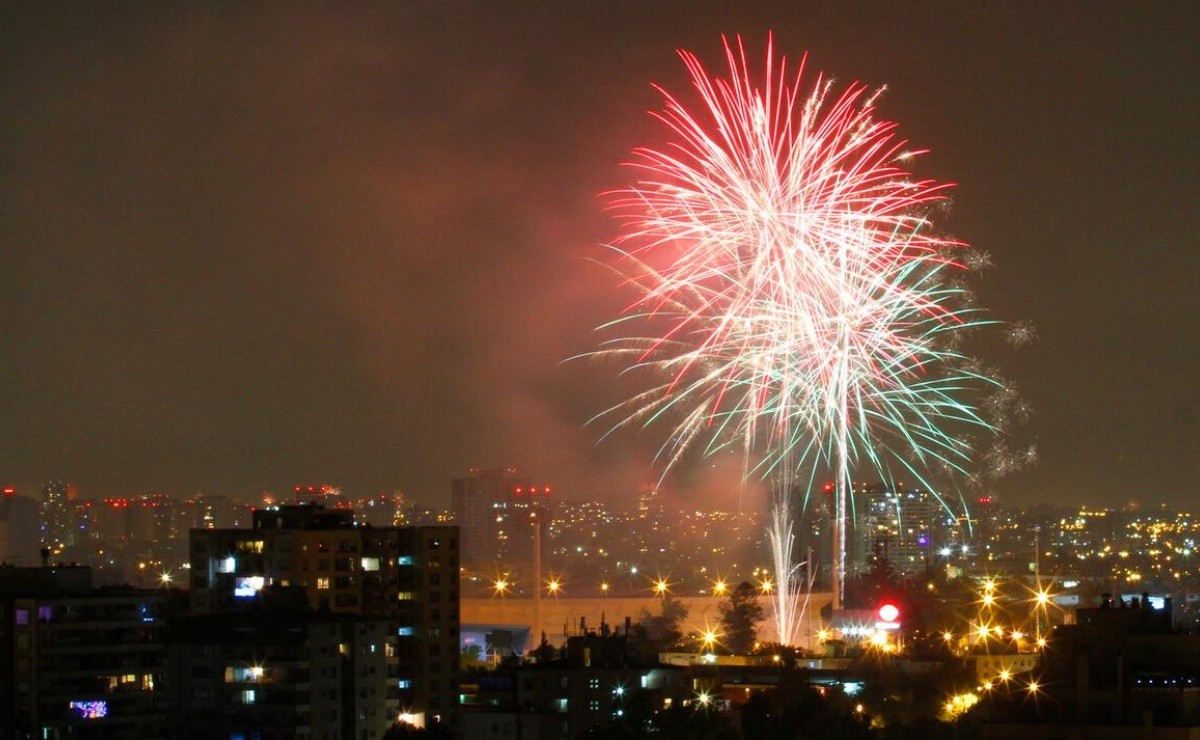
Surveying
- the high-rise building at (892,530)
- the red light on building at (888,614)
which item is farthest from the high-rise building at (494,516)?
the red light on building at (888,614)

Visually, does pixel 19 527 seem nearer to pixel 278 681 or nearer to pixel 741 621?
pixel 741 621

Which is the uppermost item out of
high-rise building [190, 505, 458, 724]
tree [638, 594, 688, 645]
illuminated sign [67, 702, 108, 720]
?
high-rise building [190, 505, 458, 724]

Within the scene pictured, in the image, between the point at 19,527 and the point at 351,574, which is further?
the point at 19,527

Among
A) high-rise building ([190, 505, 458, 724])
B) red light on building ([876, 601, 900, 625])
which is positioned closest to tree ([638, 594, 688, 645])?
red light on building ([876, 601, 900, 625])

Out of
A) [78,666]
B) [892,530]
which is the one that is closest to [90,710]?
[78,666]

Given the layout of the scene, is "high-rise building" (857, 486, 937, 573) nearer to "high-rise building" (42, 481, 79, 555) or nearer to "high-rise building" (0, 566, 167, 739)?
"high-rise building" (42, 481, 79, 555)

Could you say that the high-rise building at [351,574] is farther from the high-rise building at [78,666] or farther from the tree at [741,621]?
the tree at [741,621]

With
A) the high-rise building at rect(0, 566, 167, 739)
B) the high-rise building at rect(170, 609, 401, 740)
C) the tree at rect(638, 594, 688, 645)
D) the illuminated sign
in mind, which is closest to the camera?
the high-rise building at rect(0, 566, 167, 739)
